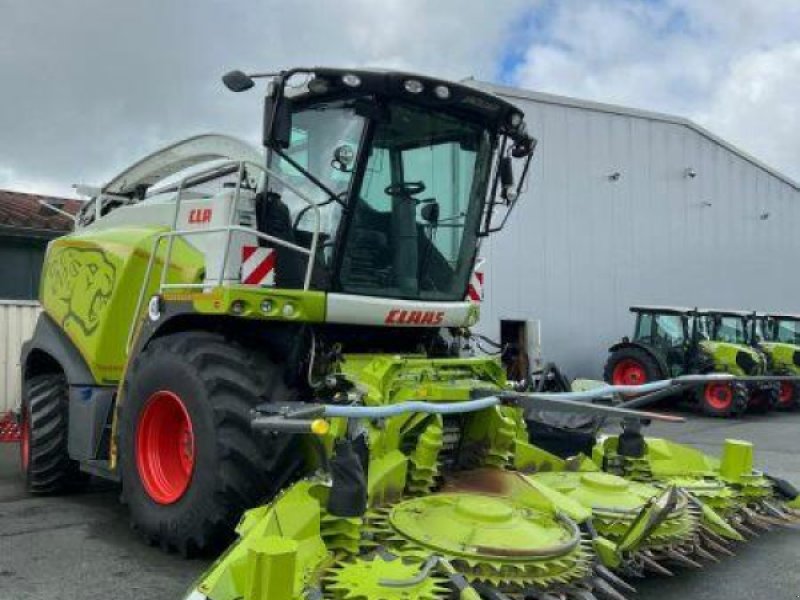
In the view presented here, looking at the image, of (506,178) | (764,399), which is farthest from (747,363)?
(506,178)

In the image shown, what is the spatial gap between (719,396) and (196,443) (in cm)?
1212

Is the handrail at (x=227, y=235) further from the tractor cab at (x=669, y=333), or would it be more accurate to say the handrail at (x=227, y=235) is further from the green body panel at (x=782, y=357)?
the green body panel at (x=782, y=357)

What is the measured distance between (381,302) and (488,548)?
185 cm

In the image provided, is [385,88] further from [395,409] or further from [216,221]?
[395,409]

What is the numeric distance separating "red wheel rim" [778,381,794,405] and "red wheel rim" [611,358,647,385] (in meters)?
2.81

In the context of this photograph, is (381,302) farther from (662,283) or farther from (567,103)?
(662,283)

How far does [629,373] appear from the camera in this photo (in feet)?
50.9

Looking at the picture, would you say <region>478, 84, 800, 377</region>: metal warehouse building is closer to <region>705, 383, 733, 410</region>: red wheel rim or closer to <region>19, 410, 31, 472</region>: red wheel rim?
<region>705, 383, 733, 410</region>: red wheel rim

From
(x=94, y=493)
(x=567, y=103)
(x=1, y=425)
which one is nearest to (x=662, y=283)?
(x=567, y=103)

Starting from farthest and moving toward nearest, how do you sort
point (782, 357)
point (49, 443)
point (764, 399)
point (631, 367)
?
point (782, 357), point (631, 367), point (764, 399), point (49, 443)

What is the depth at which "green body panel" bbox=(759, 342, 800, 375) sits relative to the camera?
52.1ft

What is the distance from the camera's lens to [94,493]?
21.7 feet

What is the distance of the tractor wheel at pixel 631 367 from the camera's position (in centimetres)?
1500

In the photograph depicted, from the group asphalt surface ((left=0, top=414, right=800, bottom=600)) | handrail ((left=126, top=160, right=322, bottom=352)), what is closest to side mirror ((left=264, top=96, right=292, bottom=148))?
handrail ((left=126, top=160, right=322, bottom=352))
